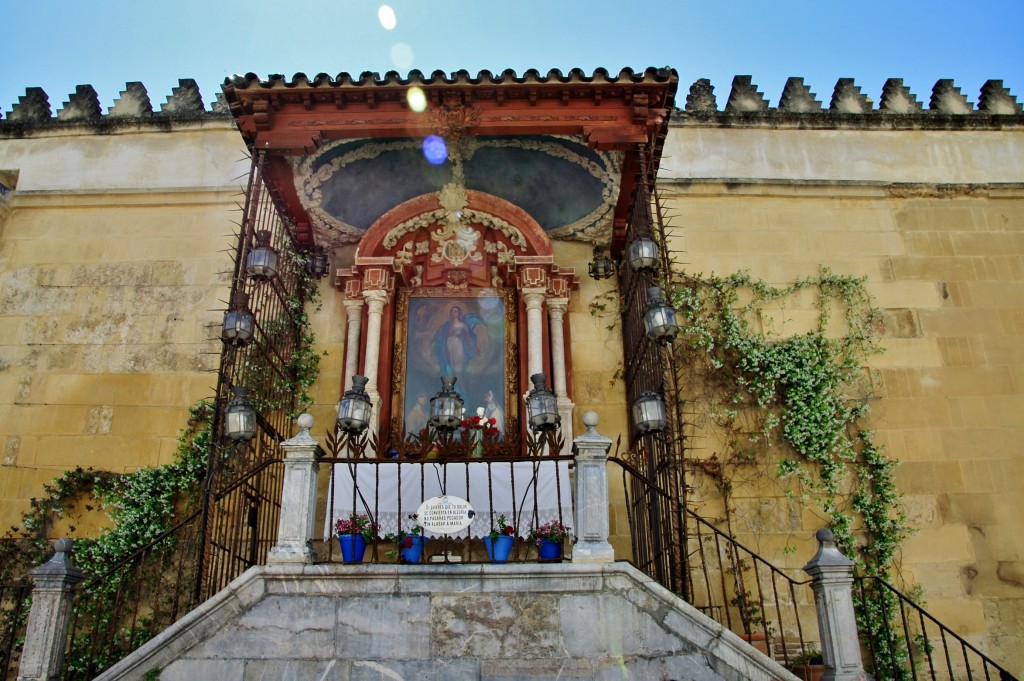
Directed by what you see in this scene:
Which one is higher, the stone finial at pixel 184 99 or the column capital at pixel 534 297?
the stone finial at pixel 184 99

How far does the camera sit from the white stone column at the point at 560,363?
8.27m

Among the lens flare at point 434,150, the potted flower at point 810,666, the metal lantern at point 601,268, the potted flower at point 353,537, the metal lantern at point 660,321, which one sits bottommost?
the potted flower at point 810,666

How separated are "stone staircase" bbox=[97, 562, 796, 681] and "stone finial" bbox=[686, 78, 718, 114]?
A: 6.88 metres

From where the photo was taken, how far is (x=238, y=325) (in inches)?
290

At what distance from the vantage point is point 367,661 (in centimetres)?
530

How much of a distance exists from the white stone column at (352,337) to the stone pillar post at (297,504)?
2.49 m

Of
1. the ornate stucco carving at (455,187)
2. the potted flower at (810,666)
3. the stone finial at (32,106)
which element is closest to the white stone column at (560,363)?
the ornate stucco carving at (455,187)

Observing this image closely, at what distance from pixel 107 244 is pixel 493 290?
440cm

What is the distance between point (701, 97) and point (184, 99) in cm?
649

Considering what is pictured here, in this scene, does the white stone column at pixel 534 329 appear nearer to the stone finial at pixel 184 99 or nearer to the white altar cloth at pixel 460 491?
the white altar cloth at pixel 460 491

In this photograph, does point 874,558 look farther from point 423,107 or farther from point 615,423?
point 423,107

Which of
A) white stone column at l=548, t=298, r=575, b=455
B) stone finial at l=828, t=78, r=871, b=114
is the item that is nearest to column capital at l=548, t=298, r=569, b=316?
white stone column at l=548, t=298, r=575, b=455

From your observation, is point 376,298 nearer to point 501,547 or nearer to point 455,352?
point 455,352

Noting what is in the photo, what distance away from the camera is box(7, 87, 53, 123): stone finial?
10.6m
